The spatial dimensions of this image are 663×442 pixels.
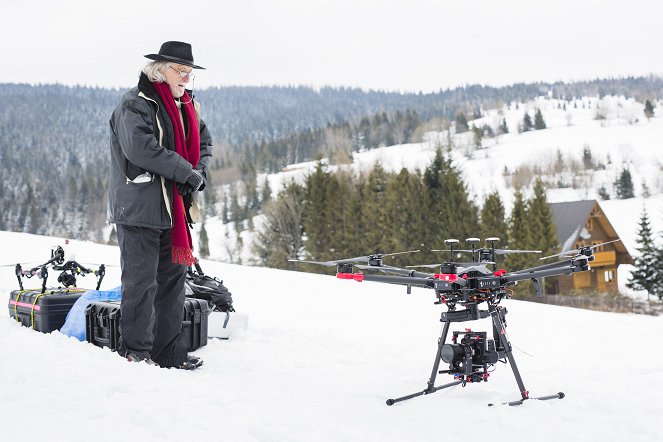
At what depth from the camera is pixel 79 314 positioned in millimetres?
5074

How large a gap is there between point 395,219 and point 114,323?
1498 inches

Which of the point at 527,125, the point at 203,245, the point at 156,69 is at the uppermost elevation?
the point at 527,125

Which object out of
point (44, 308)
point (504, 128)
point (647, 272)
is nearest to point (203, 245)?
point (647, 272)

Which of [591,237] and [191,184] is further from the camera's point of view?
[591,237]

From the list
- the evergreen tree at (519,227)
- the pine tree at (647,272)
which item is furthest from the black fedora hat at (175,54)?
the pine tree at (647,272)

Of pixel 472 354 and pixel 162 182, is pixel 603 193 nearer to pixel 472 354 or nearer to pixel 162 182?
pixel 472 354

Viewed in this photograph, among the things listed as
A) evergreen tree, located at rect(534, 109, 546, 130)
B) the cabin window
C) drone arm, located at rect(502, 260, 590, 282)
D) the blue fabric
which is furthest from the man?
evergreen tree, located at rect(534, 109, 546, 130)

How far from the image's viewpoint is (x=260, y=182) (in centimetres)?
12719

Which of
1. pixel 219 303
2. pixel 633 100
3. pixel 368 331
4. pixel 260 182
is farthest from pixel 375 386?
pixel 633 100

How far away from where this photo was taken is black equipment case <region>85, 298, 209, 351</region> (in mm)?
4652

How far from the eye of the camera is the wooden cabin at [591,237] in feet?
134

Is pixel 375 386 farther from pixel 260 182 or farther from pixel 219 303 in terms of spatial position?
pixel 260 182

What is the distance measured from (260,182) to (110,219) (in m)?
124

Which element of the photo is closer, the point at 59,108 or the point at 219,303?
the point at 219,303
